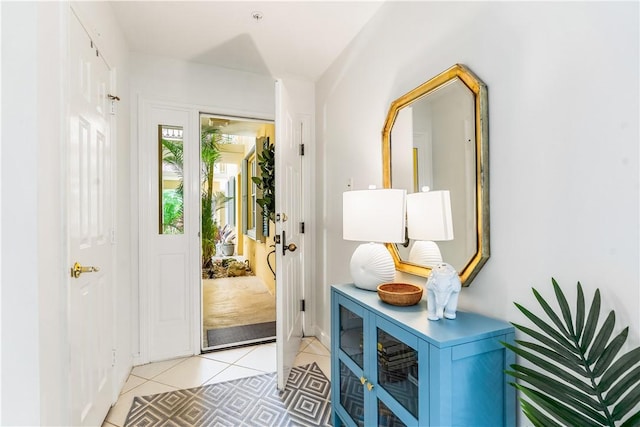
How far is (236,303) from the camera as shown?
4.04 m

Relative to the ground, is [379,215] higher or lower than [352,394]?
higher

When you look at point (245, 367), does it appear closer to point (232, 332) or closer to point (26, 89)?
point (232, 332)

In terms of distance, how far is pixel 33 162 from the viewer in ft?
3.40

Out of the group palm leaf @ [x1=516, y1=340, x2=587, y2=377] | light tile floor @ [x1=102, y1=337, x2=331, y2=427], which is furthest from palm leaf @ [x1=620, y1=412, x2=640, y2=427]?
light tile floor @ [x1=102, y1=337, x2=331, y2=427]

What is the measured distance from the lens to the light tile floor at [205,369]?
2096mm

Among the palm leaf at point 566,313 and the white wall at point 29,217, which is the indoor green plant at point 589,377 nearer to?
the palm leaf at point 566,313

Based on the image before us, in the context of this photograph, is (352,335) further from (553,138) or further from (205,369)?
(205,369)

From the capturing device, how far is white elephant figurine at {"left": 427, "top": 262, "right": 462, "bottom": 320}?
3.80ft

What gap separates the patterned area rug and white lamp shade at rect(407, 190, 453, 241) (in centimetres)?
122

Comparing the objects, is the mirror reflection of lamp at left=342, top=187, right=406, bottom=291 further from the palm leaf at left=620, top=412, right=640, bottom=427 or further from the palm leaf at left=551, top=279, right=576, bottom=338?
the palm leaf at left=620, top=412, right=640, bottom=427

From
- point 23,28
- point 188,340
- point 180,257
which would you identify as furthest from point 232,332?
point 23,28

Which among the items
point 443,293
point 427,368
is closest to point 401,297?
point 443,293

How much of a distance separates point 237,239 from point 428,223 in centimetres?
654

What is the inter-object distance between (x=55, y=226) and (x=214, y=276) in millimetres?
4726
